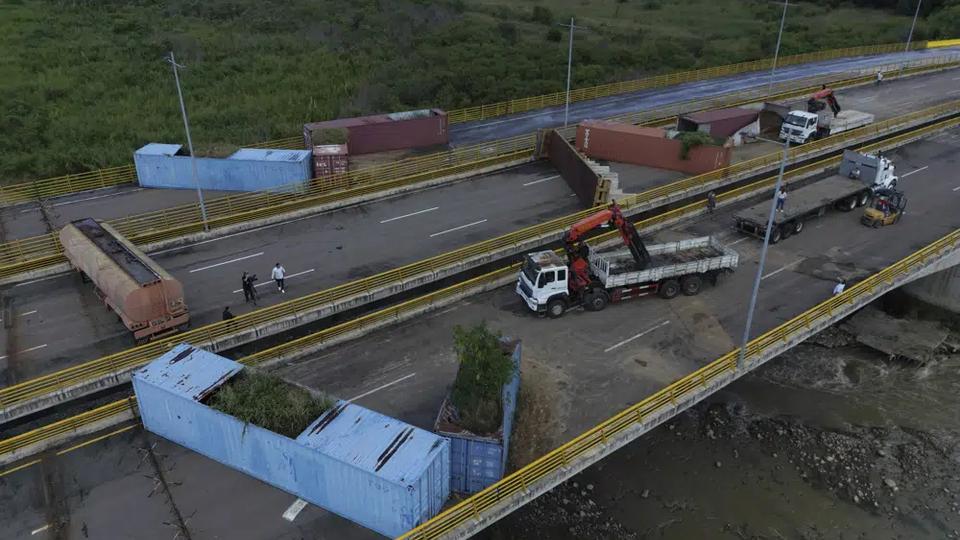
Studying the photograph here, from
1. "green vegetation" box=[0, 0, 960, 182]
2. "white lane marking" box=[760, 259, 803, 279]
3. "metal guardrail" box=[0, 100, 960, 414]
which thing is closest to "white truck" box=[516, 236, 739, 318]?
"white lane marking" box=[760, 259, 803, 279]

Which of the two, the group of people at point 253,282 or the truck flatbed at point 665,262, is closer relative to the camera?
the group of people at point 253,282

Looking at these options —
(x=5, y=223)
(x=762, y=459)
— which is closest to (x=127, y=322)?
(x=5, y=223)

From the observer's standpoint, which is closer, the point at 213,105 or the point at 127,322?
the point at 127,322

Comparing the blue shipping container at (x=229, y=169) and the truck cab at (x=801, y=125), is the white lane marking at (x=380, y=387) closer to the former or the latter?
the blue shipping container at (x=229, y=169)

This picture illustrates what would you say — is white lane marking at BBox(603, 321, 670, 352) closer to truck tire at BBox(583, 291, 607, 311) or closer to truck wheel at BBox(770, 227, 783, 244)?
truck tire at BBox(583, 291, 607, 311)

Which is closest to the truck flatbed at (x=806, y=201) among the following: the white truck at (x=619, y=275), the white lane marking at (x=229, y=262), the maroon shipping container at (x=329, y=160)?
the white truck at (x=619, y=275)

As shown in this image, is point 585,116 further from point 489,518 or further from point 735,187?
point 489,518
